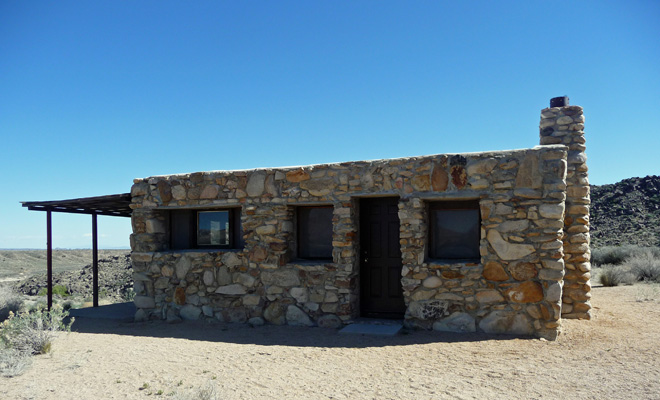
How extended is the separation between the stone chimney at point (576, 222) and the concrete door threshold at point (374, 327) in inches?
112

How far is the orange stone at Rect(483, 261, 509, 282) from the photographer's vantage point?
259 inches

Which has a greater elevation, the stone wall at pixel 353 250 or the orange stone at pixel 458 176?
the orange stone at pixel 458 176

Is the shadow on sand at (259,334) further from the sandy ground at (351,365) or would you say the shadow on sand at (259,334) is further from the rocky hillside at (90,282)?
the rocky hillside at (90,282)

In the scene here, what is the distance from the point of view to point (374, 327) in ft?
23.4

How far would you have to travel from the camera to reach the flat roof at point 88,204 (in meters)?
9.27

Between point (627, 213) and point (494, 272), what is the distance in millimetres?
21938

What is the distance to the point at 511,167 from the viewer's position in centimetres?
656

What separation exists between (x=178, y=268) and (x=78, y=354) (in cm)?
244

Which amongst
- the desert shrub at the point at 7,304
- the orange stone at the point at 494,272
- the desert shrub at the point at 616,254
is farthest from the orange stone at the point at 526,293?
the desert shrub at the point at 616,254

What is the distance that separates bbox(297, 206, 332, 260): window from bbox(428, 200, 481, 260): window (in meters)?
1.73

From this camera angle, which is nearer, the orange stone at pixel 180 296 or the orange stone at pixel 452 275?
the orange stone at pixel 452 275

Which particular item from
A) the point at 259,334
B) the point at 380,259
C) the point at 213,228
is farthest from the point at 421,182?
the point at 213,228

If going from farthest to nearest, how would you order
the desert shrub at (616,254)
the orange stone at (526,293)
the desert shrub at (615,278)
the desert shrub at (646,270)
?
the desert shrub at (616,254) → the desert shrub at (646,270) → the desert shrub at (615,278) → the orange stone at (526,293)

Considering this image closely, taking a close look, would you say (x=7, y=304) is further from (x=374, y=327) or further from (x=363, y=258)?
(x=374, y=327)
